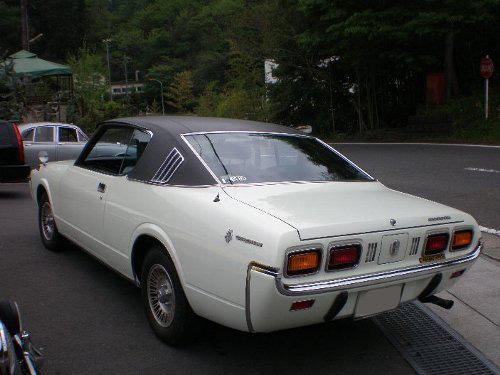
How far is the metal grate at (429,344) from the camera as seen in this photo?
349 cm

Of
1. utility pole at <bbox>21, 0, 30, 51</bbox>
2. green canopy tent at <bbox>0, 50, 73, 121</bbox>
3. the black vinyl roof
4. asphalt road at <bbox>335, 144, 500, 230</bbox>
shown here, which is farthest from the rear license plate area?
utility pole at <bbox>21, 0, 30, 51</bbox>

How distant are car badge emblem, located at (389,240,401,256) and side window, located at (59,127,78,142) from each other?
10.8 metres

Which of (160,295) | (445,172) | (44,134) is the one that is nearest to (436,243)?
(160,295)

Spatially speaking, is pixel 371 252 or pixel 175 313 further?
pixel 175 313

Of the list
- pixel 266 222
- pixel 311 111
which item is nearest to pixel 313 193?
pixel 266 222

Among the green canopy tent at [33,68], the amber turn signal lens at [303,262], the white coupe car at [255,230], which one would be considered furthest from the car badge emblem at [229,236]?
the green canopy tent at [33,68]

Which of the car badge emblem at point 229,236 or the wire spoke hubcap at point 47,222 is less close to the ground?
the car badge emblem at point 229,236

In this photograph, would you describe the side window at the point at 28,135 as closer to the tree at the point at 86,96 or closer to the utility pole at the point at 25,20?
the tree at the point at 86,96

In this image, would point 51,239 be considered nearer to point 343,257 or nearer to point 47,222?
point 47,222

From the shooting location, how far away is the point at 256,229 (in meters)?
3.04

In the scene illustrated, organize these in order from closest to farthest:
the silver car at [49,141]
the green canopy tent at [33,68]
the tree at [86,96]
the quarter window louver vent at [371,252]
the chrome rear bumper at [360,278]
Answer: the chrome rear bumper at [360,278] → the quarter window louver vent at [371,252] → the silver car at [49,141] → the green canopy tent at [33,68] → the tree at [86,96]

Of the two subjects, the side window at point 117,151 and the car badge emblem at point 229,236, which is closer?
the car badge emblem at point 229,236

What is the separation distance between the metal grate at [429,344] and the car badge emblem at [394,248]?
0.75 metres

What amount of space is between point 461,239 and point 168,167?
1976 mm
